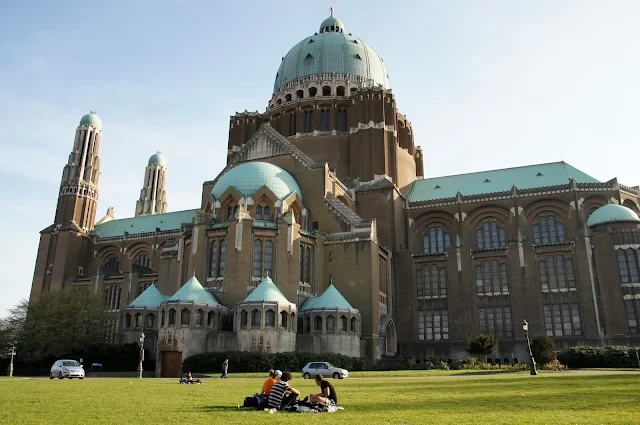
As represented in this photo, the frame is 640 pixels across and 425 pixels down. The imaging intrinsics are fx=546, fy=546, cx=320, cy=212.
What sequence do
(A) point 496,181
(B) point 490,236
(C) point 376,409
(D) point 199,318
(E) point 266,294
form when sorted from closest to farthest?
(C) point 376,409
(E) point 266,294
(D) point 199,318
(B) point 490,236
(A) point 496,181

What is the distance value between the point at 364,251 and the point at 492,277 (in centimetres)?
1527

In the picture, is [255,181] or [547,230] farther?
[547,230]

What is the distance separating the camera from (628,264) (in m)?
49.9

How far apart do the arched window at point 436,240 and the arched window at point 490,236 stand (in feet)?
10.9

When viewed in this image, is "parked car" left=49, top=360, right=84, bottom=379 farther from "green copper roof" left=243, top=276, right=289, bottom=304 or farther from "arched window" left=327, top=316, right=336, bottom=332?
"arched window" left=327, top=316, right=336, bottom=332

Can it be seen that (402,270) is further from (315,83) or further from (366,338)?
(315,83)

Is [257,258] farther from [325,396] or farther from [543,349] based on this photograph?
[325,396]

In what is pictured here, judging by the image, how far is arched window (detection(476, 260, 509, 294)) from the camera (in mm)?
54562

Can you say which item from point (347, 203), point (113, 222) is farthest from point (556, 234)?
point (113, 222)

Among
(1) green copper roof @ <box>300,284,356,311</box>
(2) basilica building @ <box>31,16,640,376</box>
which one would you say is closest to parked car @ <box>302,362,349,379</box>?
(2) basilica building @ <box>31,16,640,376</box>

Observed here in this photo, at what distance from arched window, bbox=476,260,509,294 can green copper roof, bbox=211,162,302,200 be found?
20561 millimetres

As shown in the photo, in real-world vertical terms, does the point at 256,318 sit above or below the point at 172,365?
above

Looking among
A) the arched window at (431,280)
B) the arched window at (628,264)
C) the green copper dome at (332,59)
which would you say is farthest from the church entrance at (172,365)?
the green copper dome at (332,59)

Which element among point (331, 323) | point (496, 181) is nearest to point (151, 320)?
point (331, 323)
